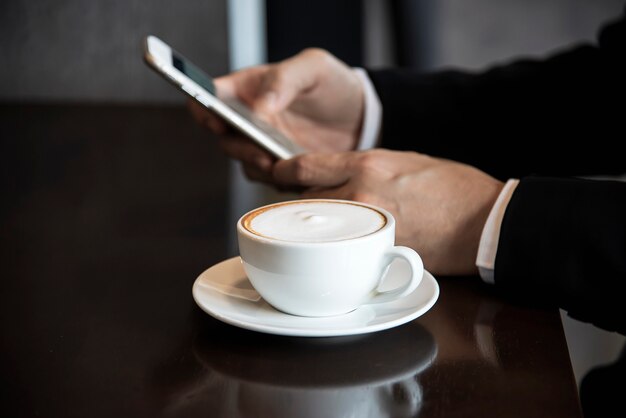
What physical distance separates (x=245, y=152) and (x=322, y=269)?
486 mm

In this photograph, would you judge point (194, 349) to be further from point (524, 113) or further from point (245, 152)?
point (524, 113)

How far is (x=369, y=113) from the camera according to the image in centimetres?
100

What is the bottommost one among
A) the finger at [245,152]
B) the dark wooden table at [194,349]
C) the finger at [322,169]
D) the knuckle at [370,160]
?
the finger at [245,152]

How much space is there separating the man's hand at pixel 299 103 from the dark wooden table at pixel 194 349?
0.66 feet

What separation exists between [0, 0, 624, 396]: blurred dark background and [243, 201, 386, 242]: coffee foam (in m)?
0.14

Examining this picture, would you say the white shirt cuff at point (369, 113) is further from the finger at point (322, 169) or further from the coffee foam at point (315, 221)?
the coffee foam at point (315, 221)

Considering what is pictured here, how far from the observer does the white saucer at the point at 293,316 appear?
396mm

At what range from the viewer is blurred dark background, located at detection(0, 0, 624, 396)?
744mm

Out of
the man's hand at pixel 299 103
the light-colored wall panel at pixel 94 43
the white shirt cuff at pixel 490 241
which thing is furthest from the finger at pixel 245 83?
the light-colored wall panel at pixel 94 43

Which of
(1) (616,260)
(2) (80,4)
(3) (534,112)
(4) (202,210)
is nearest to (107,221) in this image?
(4) (202,210)

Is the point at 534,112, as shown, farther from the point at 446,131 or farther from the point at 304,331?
the point at 304,331

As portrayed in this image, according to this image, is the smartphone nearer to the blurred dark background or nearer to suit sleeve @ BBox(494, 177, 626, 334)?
the blurred dark background

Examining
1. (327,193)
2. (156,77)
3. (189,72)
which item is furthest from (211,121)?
(156,77)

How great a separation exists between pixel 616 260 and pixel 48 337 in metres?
0.37
